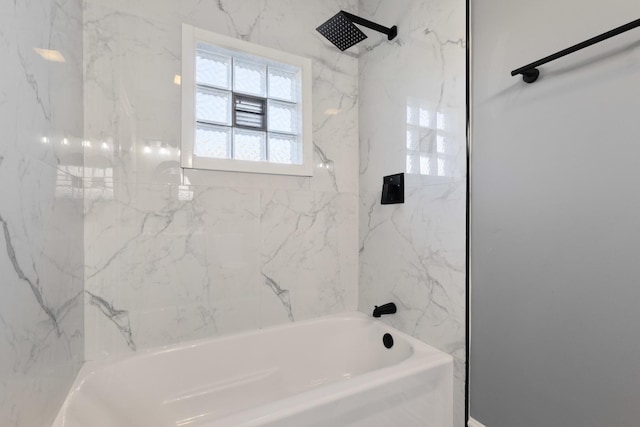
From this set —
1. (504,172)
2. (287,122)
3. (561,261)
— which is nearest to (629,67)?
(504,172)

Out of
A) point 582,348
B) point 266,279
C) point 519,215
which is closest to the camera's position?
point 582,348

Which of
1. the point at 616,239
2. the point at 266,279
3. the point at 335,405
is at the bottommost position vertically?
the point at 335,405

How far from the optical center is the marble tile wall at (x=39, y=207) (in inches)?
26.7

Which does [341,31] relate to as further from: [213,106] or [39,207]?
[39,207]

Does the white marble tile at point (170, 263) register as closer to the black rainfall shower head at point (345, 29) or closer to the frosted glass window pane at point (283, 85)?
the frosted glass window pane at point (283, 85)

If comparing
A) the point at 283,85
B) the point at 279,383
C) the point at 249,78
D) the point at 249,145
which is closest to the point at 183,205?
the point at 249,145

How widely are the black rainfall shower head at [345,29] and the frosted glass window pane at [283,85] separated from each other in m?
0.37

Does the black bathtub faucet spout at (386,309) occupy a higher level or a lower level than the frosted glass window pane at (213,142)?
lower

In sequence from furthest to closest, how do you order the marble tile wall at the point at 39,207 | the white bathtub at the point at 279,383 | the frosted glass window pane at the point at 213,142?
1. the frosted glass window pane at the point at 213,142
2. the white bathtub at the point at 279,383
3. the marble tile wall at the point at 39,207

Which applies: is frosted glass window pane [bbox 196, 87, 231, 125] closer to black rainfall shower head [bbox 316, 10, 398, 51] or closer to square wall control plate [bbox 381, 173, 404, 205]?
black rainfall shower head [bbox 316, 10, 398, 51]

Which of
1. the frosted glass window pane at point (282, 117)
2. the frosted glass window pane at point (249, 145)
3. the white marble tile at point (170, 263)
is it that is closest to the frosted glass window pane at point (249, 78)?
the frosted glass window pane at point (282, 117)

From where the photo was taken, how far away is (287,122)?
186 centimetres

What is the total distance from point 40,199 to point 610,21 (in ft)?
5.79

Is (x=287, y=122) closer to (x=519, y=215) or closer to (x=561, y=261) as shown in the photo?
(x=519, y=215)
